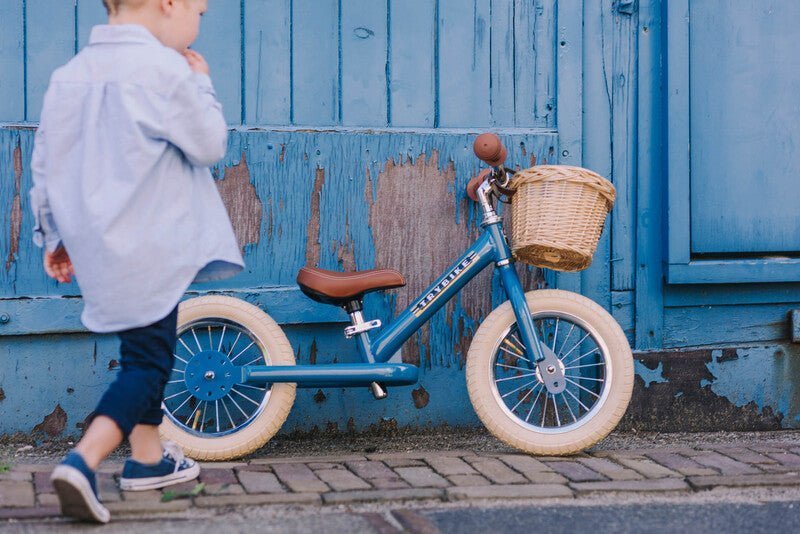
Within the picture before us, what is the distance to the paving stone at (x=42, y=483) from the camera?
2.99 meters

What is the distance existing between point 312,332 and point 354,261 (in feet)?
1.08

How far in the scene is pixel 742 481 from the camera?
3.20 m

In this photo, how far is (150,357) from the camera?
2.82m

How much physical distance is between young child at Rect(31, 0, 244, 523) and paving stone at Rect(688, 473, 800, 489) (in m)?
1.68

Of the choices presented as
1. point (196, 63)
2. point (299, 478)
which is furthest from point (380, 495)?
point (196, 63)

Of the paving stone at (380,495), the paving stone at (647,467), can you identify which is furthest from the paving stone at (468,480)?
the paving stone at (647,467)

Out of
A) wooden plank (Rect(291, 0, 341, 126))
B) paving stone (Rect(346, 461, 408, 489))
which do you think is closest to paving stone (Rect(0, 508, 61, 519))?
paving stone (Rect(346, 461, 408, 489))

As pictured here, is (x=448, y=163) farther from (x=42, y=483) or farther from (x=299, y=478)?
(x=42, y=483)

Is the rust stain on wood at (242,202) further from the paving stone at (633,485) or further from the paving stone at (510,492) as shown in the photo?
the paving stone at (633,485)

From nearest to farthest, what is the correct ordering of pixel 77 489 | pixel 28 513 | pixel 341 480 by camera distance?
pixel 77 489 < pixel 28 513 < pixel 341 480

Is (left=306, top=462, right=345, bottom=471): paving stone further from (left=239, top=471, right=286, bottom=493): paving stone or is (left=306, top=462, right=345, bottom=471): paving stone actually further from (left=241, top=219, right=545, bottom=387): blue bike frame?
(left=241, top=219, right=545, bottom=387): blue bike frame

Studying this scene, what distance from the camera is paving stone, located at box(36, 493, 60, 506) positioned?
2.84 m

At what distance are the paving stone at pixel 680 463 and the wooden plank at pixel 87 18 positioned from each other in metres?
2.61

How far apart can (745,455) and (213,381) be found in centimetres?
197
